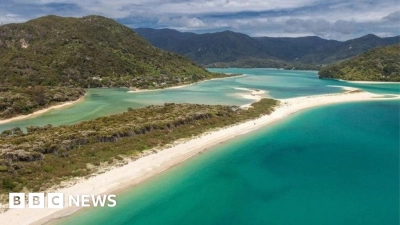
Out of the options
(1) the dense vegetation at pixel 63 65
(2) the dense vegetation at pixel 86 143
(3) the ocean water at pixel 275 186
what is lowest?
(3) the ocean water at pixel 275 186

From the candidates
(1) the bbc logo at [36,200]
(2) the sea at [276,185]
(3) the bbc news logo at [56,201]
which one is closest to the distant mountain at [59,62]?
(2) the sea at [276,185]

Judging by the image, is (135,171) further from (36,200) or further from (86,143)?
(36,200)

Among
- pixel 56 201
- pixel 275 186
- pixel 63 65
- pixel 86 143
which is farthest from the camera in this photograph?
pixel 63 65

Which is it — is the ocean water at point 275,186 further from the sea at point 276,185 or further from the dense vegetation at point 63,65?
the dense vegetation at point 63,65

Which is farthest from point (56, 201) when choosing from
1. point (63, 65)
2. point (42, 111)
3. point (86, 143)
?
point (63, 65)

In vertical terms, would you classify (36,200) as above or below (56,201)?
above

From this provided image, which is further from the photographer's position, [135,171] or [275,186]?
[135,171]

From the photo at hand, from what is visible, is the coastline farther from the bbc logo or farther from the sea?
the sea
